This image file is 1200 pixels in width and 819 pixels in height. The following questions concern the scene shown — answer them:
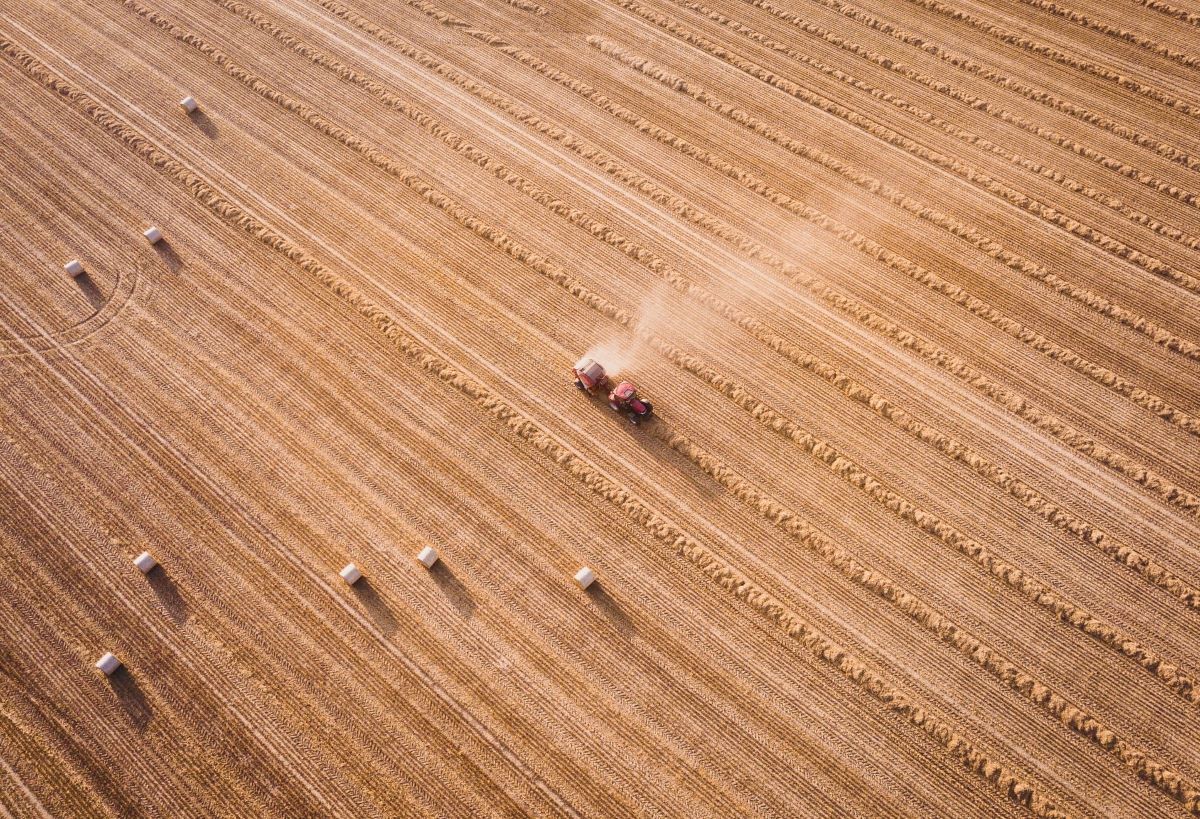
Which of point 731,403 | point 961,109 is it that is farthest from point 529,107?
→ point 961,109

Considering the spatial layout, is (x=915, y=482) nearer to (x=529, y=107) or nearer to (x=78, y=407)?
(x=529, y=107)

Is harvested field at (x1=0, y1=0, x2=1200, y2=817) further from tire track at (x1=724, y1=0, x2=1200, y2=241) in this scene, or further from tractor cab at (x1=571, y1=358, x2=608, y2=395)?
tractor cab at (x1=571, y1=358, x2=608, y2=395)

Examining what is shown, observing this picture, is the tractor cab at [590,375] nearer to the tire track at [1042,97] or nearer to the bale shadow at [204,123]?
the bale shadow at [204,123]

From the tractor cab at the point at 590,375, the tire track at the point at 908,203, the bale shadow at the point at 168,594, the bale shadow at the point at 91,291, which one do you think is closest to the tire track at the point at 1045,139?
Result: the tire track at the point at 908,203

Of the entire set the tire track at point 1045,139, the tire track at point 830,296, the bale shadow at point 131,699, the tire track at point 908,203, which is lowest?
the bale shadow at point 131,699

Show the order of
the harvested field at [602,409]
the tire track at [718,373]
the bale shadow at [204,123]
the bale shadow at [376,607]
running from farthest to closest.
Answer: the bale shadow at [204,123], the bale shadow at [376,607], the tire track at [718,373], the harvested field at [602,409]

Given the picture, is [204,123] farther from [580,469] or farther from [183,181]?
[580,469]

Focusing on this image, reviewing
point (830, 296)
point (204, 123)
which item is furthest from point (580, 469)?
point (204, 123)
